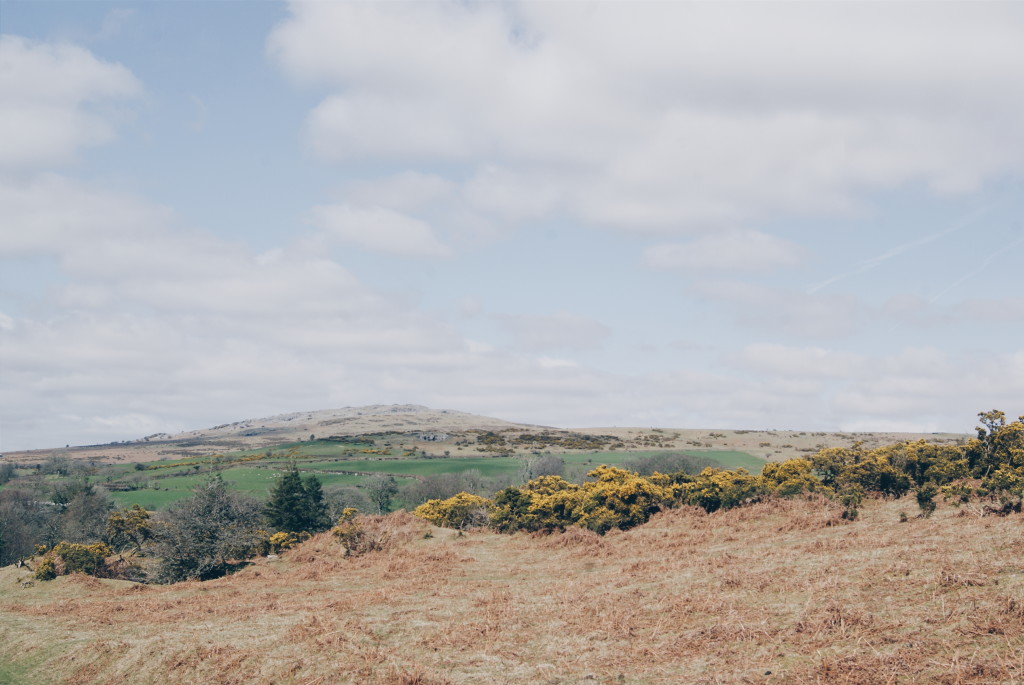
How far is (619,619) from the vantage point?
1977 centimetres

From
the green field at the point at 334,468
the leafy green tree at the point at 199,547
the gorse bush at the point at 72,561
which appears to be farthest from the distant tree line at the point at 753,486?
the green field at the point at 334,468

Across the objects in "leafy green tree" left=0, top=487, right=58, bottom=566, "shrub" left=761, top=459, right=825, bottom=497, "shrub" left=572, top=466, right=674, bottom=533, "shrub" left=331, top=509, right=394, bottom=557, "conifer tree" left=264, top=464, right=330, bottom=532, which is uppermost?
"shrub" left=761, top=459, right=825, bottom=497

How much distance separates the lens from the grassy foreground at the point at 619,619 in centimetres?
1462

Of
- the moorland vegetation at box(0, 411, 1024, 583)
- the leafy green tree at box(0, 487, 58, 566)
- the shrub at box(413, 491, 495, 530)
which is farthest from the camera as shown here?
the leafy green tree at box(0, 487, 58, 566)

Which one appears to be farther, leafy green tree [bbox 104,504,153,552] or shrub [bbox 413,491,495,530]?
leafy green tree [bbox 104,504,153,552]

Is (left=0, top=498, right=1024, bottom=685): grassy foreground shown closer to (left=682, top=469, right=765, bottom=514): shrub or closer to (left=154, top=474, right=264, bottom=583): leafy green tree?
(left=154, top=474, right=264, bottom=583): leafy green tree

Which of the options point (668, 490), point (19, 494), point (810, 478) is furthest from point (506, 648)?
point (19, 494)

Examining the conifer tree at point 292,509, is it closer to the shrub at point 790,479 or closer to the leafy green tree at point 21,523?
the leafy green tree at point 21,523

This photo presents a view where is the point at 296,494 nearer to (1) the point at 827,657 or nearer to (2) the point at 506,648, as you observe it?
(2) the point at 506,648

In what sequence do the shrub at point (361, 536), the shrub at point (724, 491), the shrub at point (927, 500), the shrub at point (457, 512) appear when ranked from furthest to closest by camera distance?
the shrub at point (457, 512) → the shrub at point (361, 536) → the shrub at point (724, 491) → the shrub at point (927, 500)

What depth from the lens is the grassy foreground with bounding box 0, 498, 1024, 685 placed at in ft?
48.0

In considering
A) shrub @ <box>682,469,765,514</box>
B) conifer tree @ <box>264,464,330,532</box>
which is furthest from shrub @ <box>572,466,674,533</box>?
conifer tree @ <box>264,464,330,532</box>

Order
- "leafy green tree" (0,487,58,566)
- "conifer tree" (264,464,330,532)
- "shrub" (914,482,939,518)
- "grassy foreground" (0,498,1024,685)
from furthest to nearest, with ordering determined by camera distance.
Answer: "leafy green tree" (0,487,58,566) < "conifer tree" (264,464,330,532) < "shrub" (914,482,939,518) < "grassy foreground" (0,498,1024,685)

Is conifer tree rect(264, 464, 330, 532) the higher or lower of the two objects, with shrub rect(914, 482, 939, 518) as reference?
lower
